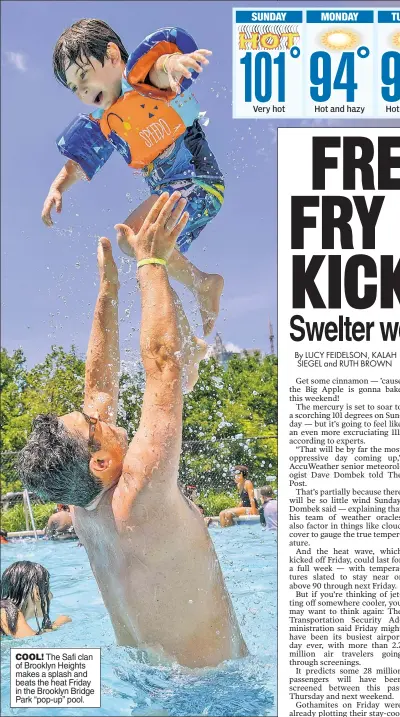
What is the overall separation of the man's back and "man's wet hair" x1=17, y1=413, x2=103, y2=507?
0.10 m

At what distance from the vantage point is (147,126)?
249 cm

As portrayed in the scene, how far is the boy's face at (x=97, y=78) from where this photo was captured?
7.80 feet

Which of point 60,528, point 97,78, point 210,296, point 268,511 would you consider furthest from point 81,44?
point 60,528

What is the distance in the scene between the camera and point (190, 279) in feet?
8.72

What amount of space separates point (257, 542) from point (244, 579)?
4.58ft

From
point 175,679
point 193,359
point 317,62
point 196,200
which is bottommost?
point 175,679

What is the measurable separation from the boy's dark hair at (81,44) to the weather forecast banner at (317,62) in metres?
0.50

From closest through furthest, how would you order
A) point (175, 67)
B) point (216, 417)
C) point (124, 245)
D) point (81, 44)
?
point (175, 67), point (81, 44), point (124, 245), point (216, 417)

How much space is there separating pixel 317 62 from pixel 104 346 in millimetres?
1278

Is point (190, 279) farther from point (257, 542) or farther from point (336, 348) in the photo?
point (257, 542)

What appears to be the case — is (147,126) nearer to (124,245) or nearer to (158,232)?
(124,245)

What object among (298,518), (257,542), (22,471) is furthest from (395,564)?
(257,542)

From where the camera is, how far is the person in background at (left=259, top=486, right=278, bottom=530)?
20.0ft

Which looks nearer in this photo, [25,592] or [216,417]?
[25,592]
